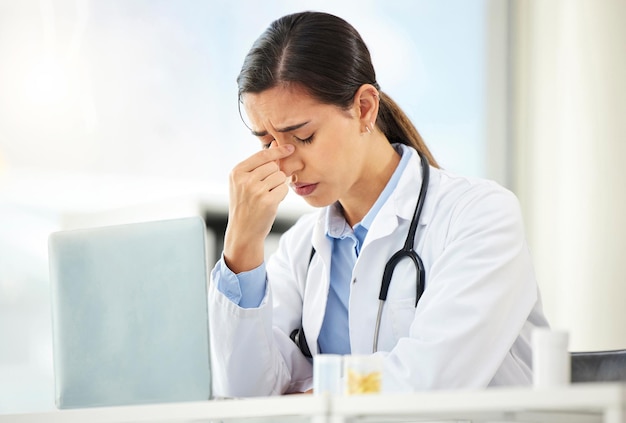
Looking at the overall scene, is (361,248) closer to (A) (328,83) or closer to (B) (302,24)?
(A) (328,83)

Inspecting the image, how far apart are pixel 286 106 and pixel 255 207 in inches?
7.9

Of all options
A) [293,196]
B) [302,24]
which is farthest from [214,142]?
[302,24]

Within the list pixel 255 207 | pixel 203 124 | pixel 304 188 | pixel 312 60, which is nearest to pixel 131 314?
pixel 255 207

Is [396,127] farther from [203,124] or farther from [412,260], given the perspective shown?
[203,124]

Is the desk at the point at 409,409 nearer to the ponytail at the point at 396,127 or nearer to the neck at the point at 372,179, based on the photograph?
the neck at the point at 372,179

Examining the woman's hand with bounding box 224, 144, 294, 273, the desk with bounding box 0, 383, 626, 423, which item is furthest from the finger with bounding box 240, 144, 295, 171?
the desk with bounding box 0, 383, 626, 423

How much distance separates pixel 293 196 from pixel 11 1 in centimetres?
111

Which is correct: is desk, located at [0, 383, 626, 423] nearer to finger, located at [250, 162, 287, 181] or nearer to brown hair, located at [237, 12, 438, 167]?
finger, located at [250, 162, 287, 181]

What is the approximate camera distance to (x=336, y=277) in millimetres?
1925

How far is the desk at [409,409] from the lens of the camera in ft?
3.14

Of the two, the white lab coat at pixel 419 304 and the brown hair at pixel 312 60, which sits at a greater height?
the brown hair at pixel 312 60

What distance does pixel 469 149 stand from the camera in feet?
11.7

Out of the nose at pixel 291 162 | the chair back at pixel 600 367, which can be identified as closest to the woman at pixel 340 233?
the nose at pixel 291 162

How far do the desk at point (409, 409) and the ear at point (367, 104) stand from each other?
30.7 inches
